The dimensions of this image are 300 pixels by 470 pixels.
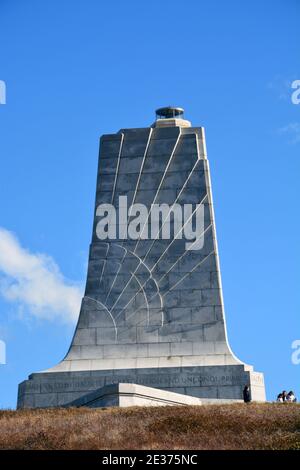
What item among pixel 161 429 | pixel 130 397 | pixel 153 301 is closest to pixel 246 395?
pixel 130 397

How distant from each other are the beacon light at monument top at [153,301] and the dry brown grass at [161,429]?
5418mm

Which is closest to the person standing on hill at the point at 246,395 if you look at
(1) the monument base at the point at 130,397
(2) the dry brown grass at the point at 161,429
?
(1) the monument base at the point at 130,397

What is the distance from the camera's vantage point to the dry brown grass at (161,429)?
78.1 ft

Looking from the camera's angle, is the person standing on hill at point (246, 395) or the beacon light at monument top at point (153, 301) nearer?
the person standing on hill at point (246, 395)

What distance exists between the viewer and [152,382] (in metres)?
35.1

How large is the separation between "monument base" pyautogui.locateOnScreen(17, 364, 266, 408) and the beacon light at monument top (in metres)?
0.03

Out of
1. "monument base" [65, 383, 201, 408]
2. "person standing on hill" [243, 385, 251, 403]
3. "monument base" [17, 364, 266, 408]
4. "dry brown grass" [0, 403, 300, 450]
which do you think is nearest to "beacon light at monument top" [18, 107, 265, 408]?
"monument base" [17, 364, 266, 408]

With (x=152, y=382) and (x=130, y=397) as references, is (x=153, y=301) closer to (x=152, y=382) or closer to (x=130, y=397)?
(x=152, y=382)

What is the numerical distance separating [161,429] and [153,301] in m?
11.3

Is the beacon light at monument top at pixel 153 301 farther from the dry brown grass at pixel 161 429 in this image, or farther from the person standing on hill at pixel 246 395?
the dry brown grass at pixel 161 429

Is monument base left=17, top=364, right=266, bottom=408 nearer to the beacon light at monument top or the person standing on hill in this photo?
the beacon light at monument top

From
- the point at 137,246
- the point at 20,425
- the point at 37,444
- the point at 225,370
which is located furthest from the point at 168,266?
the point at 37,444

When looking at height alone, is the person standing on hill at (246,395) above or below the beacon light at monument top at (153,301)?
below

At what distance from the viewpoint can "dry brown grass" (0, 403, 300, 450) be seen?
23812mm
